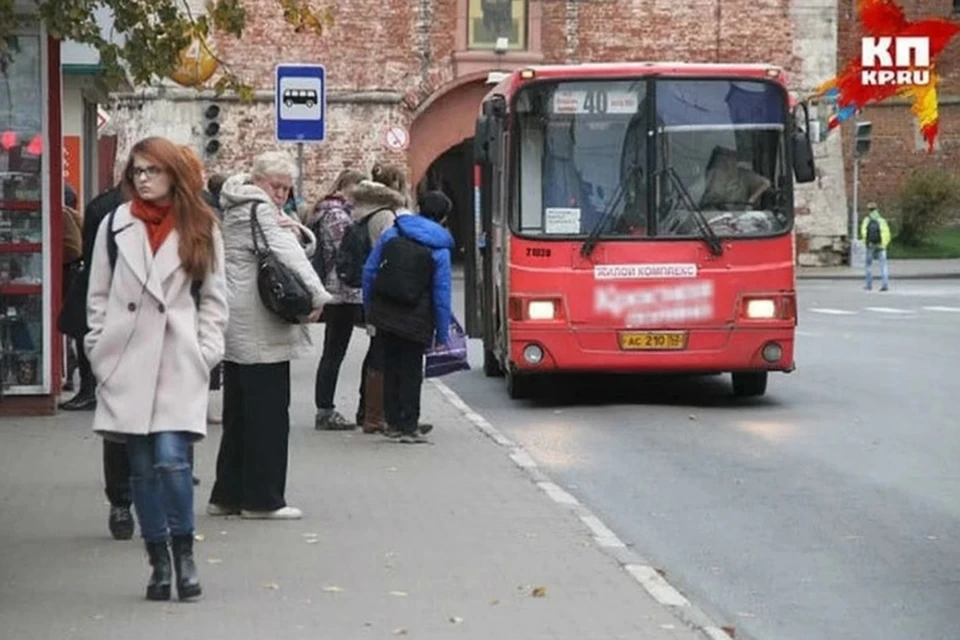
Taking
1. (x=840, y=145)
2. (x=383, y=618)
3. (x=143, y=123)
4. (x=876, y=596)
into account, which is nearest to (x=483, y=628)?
(x=383, y=618)

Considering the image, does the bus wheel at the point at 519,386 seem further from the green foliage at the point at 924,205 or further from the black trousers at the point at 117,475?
→ the green foliage at the point at 924,205

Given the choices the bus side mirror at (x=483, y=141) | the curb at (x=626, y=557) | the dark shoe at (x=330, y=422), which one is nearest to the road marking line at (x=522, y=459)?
the curb at (x=626, y=557)

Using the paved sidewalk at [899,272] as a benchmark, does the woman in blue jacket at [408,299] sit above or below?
above

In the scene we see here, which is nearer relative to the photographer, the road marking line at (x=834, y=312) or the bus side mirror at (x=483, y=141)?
the bus side mirror at (x=483, y=141)

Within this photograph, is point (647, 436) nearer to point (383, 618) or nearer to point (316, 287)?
point (316, 287)

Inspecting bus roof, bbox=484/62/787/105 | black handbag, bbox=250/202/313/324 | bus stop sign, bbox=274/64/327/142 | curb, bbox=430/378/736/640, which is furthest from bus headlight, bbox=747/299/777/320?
black handbag, bbox=250/202/313/324

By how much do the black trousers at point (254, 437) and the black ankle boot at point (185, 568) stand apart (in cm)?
243

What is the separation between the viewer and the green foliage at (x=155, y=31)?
12.8 meters

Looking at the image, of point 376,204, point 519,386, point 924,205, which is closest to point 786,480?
point 376,204

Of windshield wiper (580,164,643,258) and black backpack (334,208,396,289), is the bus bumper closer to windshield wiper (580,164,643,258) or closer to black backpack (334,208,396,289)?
windshield wiper (580,164,643,258)

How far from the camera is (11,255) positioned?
1823cm

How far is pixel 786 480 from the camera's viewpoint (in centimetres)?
1517

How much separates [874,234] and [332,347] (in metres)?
31.3

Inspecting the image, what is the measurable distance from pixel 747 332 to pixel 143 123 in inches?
1258
